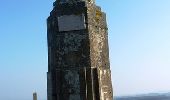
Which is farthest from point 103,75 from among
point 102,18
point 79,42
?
point 102,18

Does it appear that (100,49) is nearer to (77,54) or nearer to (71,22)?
(77,54)

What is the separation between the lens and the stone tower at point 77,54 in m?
4.54

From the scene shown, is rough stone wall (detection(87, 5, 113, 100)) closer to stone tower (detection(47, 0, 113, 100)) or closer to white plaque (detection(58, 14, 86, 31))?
stone tower (detection(47, 0, 113, 100))

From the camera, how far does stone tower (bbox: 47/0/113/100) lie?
4.54 meters

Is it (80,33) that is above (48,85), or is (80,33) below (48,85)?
above

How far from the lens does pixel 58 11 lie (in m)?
4.78

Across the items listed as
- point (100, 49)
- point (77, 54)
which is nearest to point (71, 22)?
point (77, 54)

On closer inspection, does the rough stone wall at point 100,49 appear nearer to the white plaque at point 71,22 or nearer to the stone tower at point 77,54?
the stone tower at point 77,54

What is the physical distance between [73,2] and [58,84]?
120 cm

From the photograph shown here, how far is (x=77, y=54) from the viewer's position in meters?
4.61

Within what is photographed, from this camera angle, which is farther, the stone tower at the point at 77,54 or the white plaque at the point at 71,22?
the white plaque at the point at 71,22

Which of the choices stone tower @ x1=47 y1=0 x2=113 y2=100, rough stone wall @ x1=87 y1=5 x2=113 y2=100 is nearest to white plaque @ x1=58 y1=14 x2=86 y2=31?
stone tower @ x1=47 y1=0 x2=113 y2=100

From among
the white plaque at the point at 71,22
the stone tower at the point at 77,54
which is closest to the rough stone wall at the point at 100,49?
the stone tower at the point at 77,54

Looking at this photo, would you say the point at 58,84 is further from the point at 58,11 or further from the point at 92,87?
the point at 58,11
